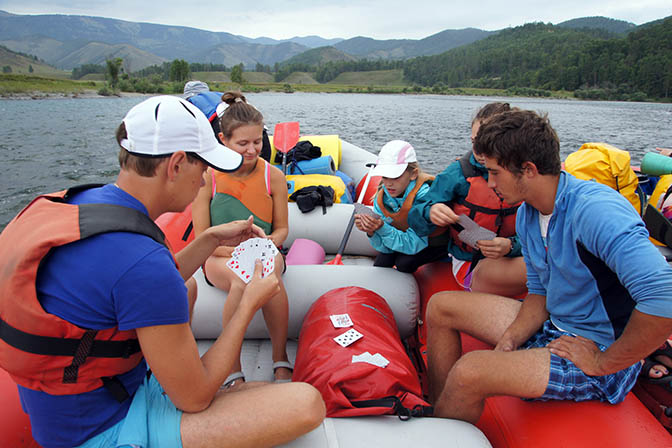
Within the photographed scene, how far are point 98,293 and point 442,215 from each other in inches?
70.7

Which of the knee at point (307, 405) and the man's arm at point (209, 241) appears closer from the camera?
the knee at point (307, 405)

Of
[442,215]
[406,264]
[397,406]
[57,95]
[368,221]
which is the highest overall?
[57,95]

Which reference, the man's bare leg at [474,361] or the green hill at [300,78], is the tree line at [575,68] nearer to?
the green hill at [300,78]

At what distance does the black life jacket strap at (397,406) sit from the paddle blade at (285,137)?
385 cm

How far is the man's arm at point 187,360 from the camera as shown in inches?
45.2

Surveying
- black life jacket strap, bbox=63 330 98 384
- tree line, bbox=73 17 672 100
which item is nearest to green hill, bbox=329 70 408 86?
tree line, bbox=73 17 672 100

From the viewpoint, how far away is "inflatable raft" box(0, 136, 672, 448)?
1.49 meters

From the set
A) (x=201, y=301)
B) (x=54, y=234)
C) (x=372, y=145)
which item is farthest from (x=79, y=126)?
(x=54, y=234)

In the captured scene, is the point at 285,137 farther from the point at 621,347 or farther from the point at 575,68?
the point at 575,68

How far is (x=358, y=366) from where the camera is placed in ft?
5.84

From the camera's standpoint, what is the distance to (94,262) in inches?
42.4

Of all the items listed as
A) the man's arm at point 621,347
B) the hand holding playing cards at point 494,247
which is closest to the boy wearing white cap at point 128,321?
→ the man's arm at point 621,347

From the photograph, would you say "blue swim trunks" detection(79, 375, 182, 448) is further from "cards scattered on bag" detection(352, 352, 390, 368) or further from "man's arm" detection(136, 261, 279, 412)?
"cards scattered on bag" detection(352, 352, 390, 368)

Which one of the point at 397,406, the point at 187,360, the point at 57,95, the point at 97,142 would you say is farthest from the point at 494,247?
the point at 57,95
